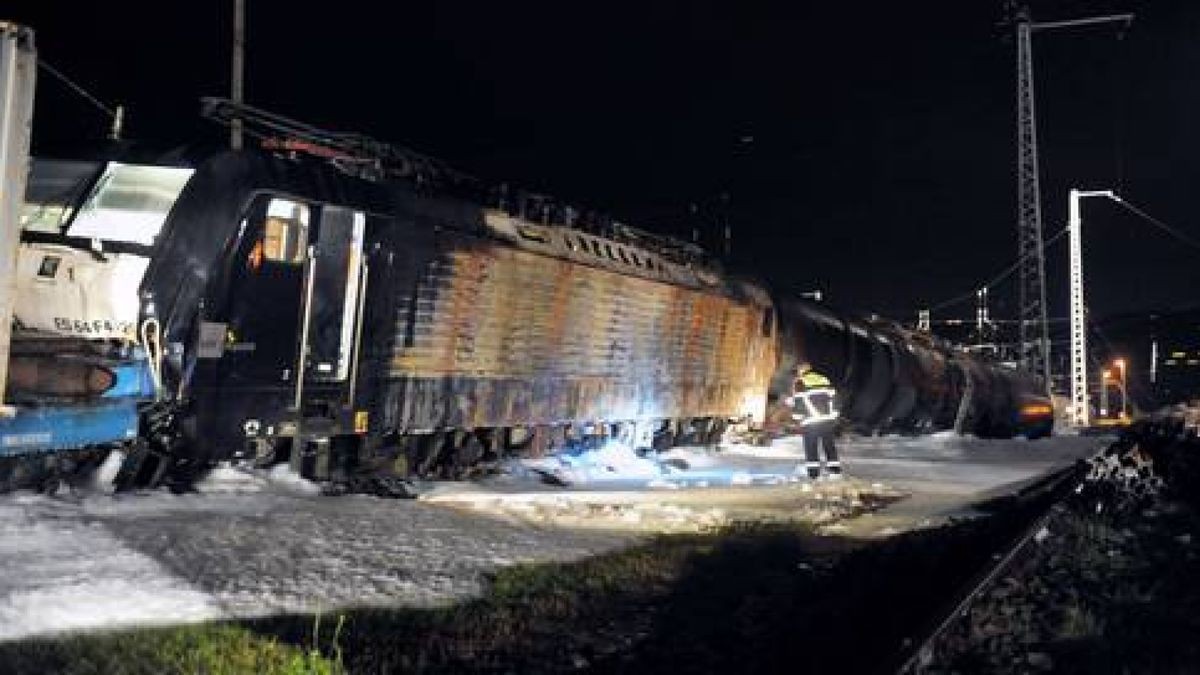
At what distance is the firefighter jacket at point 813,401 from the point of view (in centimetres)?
1448

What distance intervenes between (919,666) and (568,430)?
9.27 metres

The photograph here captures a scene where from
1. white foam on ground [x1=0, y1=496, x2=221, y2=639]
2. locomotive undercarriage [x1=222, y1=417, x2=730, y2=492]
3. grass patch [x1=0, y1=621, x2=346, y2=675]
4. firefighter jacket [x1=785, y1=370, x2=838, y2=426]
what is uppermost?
firefighter jacket [x1=785, y1=370, x2=838, y2=426]

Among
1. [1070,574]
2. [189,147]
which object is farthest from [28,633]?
[1070,574]

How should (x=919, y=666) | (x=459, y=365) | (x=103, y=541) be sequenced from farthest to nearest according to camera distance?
1. (x=459, y=365)
2. (x=103, y=541)
3. (x=919, y=666)

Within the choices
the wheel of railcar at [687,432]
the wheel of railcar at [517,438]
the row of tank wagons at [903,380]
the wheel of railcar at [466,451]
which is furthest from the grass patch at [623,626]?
the row of tank wagons at [903,380]

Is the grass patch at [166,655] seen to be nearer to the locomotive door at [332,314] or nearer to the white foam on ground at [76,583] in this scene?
the white foam on ground at [76,583]

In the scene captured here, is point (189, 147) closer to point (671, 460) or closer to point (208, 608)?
point (208, 608)

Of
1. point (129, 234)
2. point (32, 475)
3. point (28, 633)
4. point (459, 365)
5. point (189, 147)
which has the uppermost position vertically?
point (189, 147)

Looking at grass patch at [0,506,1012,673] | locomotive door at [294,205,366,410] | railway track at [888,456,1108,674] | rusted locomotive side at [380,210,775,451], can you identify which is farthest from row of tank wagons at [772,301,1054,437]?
grass patch at [0,506,1012,673]

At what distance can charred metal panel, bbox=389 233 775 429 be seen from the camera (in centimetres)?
1094

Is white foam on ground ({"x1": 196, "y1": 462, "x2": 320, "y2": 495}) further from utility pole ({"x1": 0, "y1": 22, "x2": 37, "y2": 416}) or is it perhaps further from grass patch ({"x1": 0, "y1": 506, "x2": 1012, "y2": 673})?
grass patch ({"x1": 0, "y1": 506, "x2": 1012, "y2": 673})

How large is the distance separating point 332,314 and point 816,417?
7.21 m

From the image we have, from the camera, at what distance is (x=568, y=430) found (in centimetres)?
1412

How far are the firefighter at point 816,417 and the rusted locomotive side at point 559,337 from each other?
229cm
